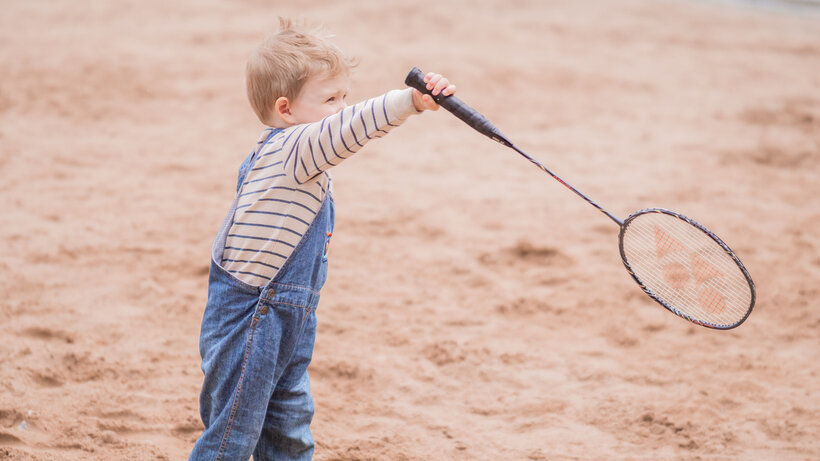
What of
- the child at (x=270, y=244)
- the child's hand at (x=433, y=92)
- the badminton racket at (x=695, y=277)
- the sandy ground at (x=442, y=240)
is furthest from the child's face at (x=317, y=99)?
the sandy ground at (x=442, y=240)

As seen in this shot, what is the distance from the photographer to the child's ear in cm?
210

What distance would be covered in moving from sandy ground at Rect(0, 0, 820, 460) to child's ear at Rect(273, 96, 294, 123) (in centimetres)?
126

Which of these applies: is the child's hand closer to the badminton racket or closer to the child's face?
the child's face

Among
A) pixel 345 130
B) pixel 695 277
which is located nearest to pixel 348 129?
pixel 345 130

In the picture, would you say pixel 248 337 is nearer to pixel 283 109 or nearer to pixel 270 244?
pixel 270 244

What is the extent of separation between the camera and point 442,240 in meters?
4.63

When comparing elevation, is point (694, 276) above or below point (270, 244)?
below

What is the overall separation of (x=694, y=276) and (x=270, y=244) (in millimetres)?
1434

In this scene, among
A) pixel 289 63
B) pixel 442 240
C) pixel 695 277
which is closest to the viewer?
pixel 289 63

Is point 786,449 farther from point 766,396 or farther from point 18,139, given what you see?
point 18,139

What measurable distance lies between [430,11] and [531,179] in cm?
441

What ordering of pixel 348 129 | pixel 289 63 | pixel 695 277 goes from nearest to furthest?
pixel 348 129 → pixel 289 63 → pixel 695 277

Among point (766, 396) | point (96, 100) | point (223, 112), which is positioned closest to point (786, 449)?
point (766, 396)

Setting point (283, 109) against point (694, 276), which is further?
point (694, 276)
